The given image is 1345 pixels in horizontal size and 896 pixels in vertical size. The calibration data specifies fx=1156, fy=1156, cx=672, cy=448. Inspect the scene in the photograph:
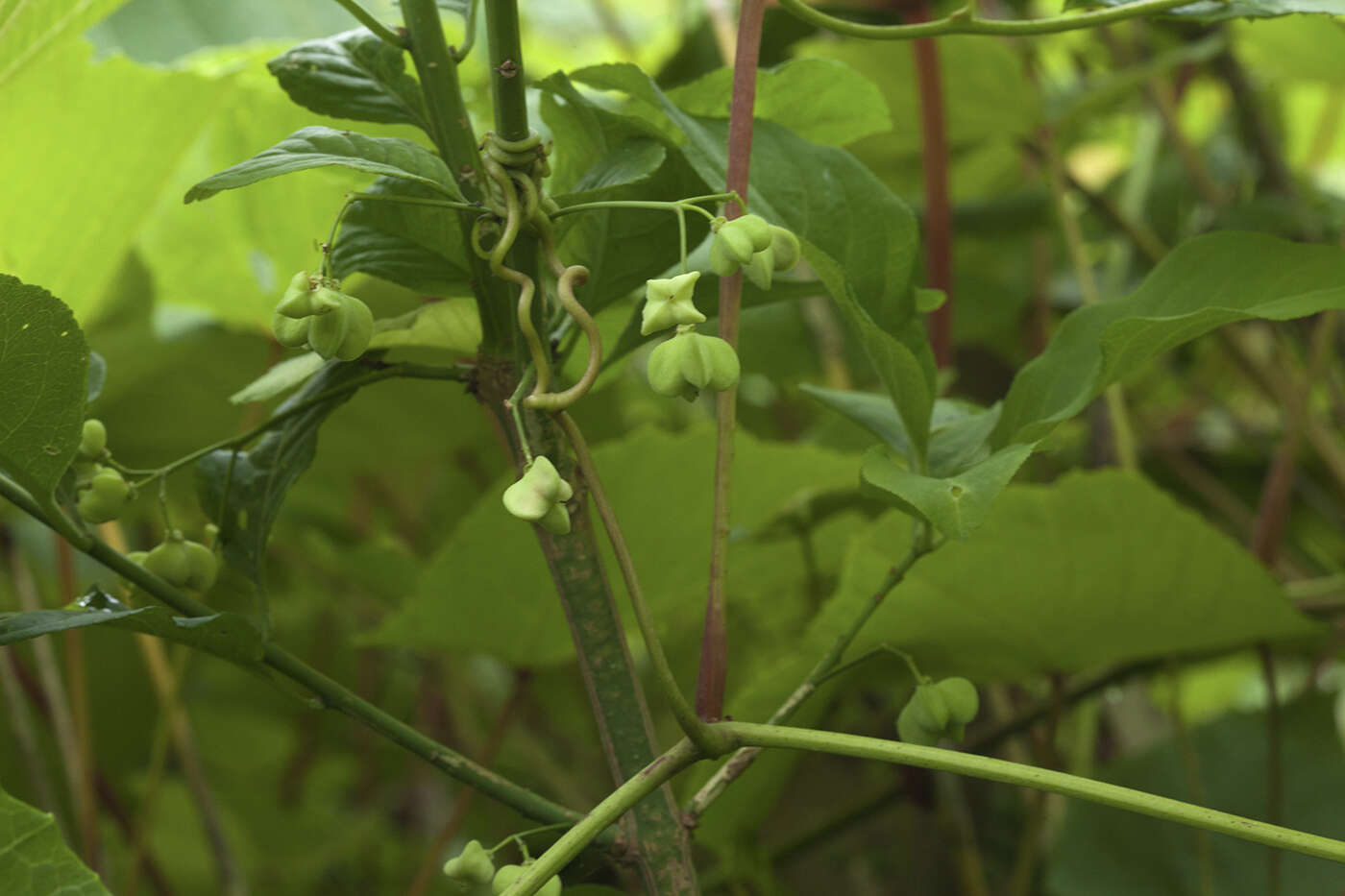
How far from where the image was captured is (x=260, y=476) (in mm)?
276

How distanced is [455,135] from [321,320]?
0.06 m

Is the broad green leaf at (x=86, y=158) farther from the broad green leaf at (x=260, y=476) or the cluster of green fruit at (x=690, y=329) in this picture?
the cluster of green fruit at (x=690, y=329)

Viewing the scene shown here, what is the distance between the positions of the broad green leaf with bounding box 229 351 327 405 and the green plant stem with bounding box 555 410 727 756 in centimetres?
8

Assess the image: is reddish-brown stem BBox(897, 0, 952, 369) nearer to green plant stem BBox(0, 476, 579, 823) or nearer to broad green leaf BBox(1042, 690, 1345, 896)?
broad green leaf BBox(1042, 690, 1345, 896)

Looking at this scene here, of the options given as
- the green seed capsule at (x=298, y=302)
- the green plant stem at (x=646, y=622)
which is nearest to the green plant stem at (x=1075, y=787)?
the green plant stem at (x=646, y=622)

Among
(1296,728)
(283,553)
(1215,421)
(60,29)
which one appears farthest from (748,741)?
(1215,421)

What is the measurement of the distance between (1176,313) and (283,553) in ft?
1.79

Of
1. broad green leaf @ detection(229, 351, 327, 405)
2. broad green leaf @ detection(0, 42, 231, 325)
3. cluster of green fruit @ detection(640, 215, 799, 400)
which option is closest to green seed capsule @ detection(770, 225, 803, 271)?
cluster of green fruit @ detection(640, 215, 799, 400)

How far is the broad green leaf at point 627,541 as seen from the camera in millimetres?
385

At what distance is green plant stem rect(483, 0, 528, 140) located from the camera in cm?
22

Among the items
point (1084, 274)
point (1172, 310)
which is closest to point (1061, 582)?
point (1172, 310)

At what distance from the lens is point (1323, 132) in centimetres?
87

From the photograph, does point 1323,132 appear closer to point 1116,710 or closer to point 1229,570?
point 1116,710

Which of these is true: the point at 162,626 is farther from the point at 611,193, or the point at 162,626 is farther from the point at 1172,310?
the point at 1172,310
